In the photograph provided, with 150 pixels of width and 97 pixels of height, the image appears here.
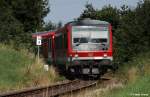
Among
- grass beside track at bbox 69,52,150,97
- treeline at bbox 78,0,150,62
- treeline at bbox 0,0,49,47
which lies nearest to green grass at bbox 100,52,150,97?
grass beside track at bbox 69,52,150,97

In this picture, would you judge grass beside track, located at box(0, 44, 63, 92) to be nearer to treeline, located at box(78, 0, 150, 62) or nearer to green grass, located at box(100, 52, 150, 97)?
green grass, located at box(100, 52, 150, 97)

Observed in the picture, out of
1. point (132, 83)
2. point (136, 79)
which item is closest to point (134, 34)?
point (136, 79)

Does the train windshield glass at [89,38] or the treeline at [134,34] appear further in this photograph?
the treeline at [134,34]

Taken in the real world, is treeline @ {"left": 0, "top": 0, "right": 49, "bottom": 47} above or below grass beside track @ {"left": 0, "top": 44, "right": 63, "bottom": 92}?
above

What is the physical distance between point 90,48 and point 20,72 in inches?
240

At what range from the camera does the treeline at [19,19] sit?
4009 cm

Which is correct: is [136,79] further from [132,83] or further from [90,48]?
[90,48]

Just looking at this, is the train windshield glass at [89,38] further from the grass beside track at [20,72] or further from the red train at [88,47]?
the grass beside track at [20,72]

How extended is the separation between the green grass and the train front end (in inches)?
66.3

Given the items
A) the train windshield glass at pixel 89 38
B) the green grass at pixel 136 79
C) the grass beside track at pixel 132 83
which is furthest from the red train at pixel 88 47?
the green grass at pixel 136 79

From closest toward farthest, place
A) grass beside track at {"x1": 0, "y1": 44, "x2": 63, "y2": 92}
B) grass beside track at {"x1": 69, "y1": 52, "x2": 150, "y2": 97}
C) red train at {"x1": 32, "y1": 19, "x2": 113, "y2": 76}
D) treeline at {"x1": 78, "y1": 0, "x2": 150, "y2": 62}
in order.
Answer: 1. grass beside track at {"x1": 69, "y1": 52, "x2": 150, "y2": 97}
2. grass beside track at {"x1": 0, "y1": 44, "x2": 63, "y2": 92}
3. red train at {"x1": 32, "y1": 19, "x2": 113, "y2": 76}
4. treeline at {"x1": 78, "y1": 0, "x2": 150, "y2": 62}

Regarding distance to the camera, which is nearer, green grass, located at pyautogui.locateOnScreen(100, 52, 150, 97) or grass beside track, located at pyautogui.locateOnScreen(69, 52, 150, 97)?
green grass, located at pyautogui.locateOnScreen(100, 52, 150, 97)

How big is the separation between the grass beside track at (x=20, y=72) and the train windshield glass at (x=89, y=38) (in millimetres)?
2233

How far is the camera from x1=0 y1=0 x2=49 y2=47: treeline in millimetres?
40094
